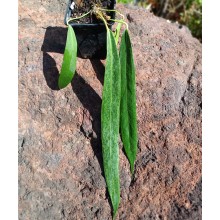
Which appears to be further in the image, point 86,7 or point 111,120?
point 86,7

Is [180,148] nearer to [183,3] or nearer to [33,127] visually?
[33,127]

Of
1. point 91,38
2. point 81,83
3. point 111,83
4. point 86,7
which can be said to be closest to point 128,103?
point 111,83

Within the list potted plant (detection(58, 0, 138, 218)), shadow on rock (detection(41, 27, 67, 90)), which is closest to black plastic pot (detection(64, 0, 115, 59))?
potted plant (detection(58, 0, 138, 218))

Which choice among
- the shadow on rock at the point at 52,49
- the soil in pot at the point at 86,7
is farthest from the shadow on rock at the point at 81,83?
the soil in pot at the point at 86,7

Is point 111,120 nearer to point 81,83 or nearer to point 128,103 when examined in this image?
point 128,103

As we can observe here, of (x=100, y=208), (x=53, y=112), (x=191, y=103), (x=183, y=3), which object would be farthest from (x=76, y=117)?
(x=183, y=3)

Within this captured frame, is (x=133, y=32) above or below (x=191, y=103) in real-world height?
above

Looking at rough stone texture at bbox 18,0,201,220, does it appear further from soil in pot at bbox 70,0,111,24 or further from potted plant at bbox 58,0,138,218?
soil in pot at bbox 70,0,111,24

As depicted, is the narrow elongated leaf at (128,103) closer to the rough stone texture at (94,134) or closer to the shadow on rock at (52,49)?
the rough stone texture at (94,134)
